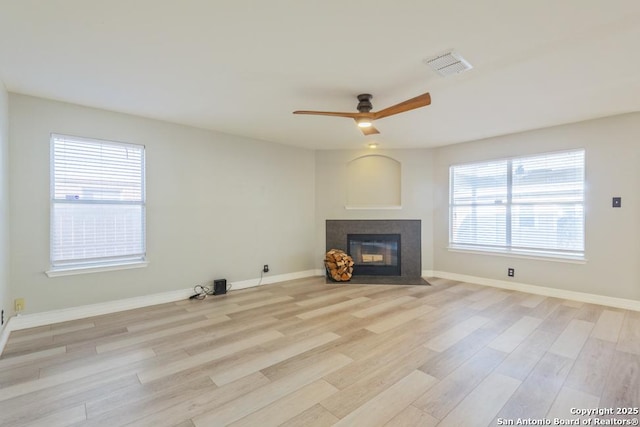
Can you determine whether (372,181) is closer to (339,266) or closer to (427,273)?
(339,266)

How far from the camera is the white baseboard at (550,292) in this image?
3740 millimetres

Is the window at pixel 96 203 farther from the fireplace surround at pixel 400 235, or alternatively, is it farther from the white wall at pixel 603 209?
the white wall at pixel 603 209

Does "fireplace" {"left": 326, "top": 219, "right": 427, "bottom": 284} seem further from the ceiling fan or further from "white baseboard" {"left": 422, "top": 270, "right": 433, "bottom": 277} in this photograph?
the ceiling fan

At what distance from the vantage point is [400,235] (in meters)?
5.61

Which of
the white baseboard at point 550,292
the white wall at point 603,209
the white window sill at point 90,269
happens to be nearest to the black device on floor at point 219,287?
the white window sill at point 90,269

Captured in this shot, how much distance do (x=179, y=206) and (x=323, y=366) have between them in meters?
2.95

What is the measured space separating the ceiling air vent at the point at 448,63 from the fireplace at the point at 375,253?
11.4ft

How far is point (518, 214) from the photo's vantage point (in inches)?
183

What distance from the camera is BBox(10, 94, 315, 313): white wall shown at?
10.3ft

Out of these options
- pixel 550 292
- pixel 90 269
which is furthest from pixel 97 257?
pixel 550 292

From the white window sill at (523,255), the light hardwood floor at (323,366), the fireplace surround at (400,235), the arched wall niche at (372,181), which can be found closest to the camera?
the light hardwood floor at (323,366)

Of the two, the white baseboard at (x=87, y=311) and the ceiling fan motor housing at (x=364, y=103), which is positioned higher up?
Result: the ceiling fan motor housing at (x=364, y=103)

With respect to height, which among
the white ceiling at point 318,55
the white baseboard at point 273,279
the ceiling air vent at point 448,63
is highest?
the white ceiling at point 318,55

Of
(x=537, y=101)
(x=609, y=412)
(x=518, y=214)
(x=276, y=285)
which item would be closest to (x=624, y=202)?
(x=518, y=214)
